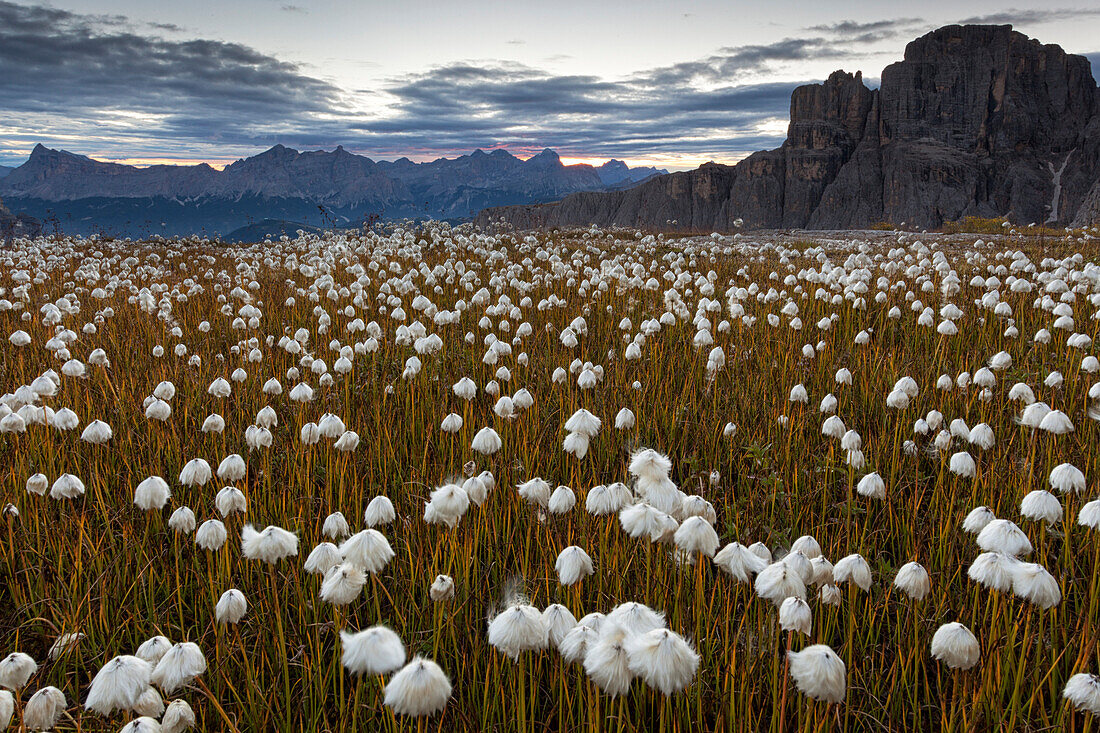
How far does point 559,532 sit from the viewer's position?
3424mm

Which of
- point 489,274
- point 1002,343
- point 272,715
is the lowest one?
point 272,715

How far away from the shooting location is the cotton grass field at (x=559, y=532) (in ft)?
7.15

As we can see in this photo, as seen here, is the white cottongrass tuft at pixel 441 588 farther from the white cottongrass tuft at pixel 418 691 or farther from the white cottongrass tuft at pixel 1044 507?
the white cottongrass tuft at pixel 1044 507

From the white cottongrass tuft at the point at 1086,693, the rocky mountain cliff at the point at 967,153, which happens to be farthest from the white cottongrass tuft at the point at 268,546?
the rocky mountain cliff at the point at 967,153

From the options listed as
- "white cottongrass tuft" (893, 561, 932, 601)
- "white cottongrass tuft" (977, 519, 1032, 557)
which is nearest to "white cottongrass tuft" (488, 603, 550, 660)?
"white cottongrass tuft" (893, 561, 932, 601)

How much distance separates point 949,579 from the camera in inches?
115

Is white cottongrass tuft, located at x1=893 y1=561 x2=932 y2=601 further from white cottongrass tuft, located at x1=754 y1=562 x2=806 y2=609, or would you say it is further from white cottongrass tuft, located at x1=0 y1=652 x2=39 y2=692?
white cottongrass tuft, located at x1=0 y1=652 x2=39 y2=692

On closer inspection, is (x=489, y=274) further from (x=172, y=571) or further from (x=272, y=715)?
(x=272, y=715)

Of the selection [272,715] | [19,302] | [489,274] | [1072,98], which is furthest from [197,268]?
[1072,98]

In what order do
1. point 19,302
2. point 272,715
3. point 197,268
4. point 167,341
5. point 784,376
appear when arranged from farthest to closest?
point 197,268
point 19,302
point 167,341
point 784,376
point 272,715

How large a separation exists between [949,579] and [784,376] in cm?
299

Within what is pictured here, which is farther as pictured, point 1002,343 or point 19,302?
point 19,302

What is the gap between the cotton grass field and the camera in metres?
2.18

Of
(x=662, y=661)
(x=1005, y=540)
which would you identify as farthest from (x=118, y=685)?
(x=1005, y=540)
